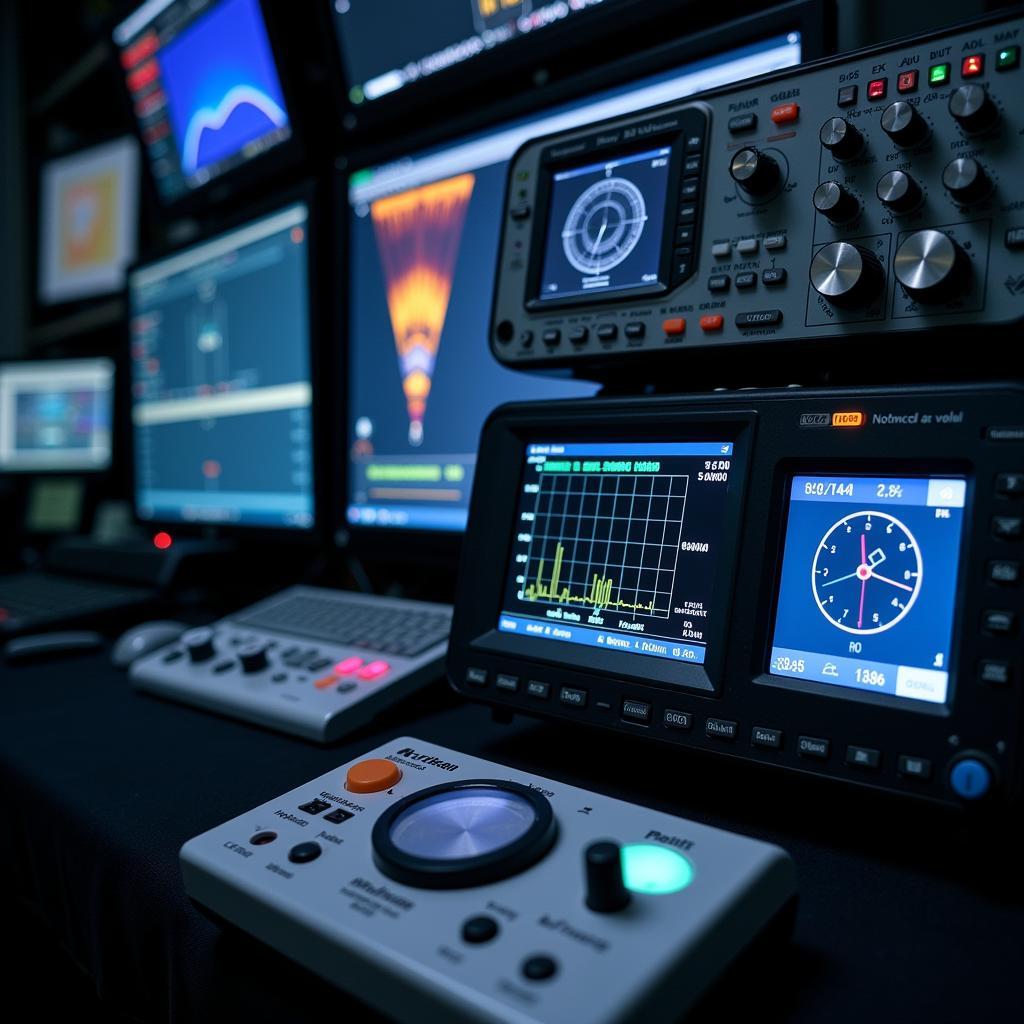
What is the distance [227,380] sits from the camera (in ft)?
4.32

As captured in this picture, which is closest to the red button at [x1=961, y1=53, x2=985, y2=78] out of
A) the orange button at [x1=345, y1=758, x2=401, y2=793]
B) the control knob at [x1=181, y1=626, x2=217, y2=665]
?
the orange button at [x1=345, y1=758, x2=401, y2=793]

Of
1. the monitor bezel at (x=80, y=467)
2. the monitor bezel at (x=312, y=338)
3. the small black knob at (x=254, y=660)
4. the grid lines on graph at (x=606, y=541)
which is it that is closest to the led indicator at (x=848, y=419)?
the grid lines on graph at (x=606, y=541)

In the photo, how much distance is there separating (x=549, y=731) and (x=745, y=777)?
0.16 m

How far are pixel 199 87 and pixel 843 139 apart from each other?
1392 mm

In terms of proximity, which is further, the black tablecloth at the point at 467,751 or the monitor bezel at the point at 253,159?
the monitor bezel at the point at 253,159

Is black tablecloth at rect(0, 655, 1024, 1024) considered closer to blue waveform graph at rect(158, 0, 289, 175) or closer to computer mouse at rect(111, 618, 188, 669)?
computer mouse at rect(111, 618, 188, 669)

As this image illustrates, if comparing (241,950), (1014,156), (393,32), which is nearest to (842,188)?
(1014,156)

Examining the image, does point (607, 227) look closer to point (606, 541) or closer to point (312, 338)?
point (606, 541)

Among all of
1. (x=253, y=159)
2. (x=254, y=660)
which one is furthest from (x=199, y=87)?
(x=254, y=660)

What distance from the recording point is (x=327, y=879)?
0.39m

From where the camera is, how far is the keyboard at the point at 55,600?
→ 112cm

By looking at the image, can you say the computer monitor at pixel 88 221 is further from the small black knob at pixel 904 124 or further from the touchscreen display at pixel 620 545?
the small black knob at pixel 904 124

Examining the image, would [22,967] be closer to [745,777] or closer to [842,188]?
[745,777]

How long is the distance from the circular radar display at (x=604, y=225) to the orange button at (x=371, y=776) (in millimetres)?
370
